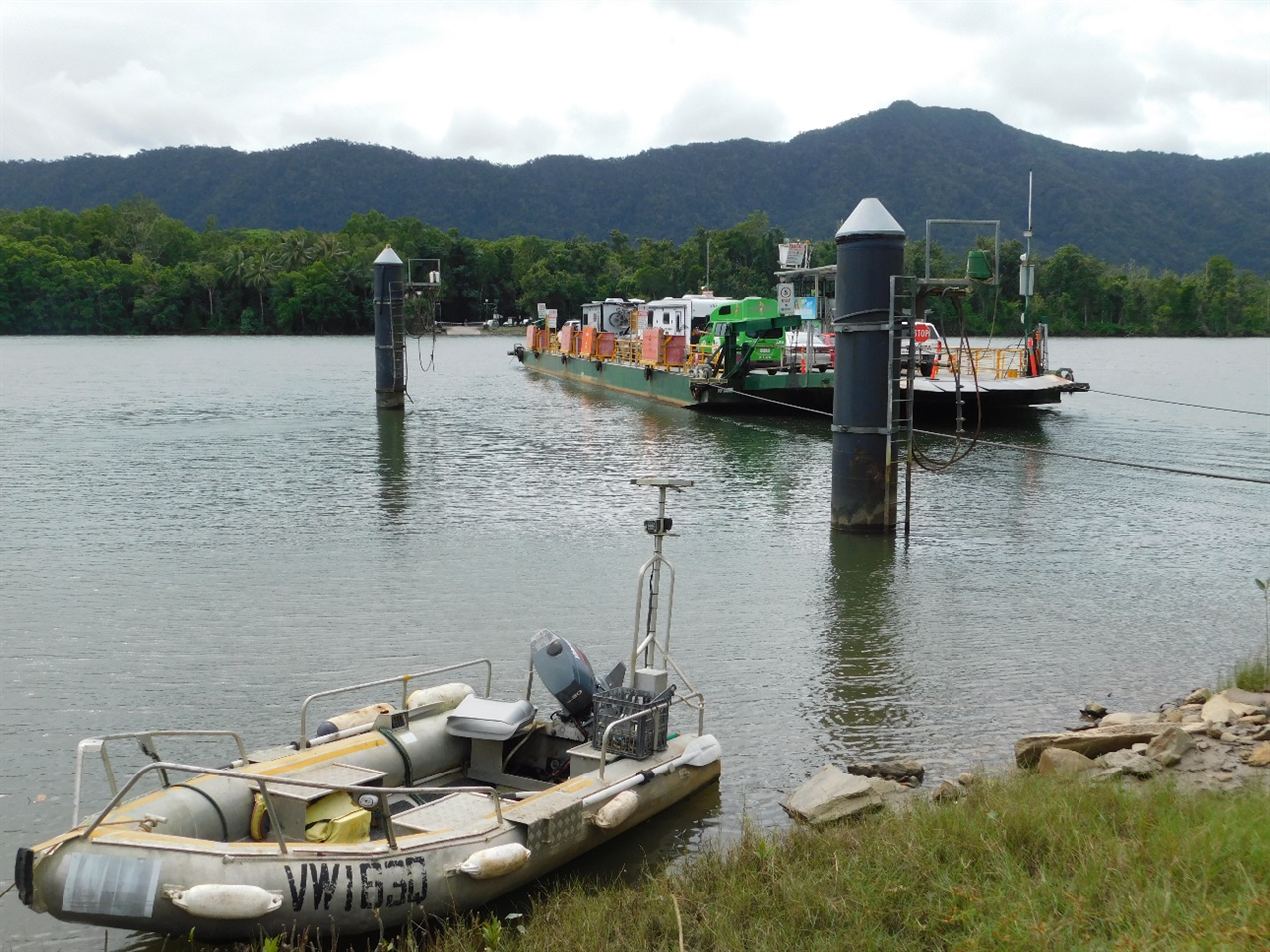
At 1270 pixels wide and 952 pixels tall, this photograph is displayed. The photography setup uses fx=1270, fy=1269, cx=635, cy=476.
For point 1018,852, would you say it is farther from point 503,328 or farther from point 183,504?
point 503,328

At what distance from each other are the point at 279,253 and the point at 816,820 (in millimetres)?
138415

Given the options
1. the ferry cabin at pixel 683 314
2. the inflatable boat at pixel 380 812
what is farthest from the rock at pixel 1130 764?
the ferry cabin at pixel 683 314

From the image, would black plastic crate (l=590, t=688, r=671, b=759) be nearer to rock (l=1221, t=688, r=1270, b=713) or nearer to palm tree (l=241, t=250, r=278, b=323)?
rock (l=1221, t=688, r=1270, b=713)

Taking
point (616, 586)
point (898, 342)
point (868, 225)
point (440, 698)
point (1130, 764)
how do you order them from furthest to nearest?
point (898, 342) → point (868, 225) → point (616, 586) → point (440, 698) → point (1130, 764)

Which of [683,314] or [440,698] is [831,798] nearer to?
[440,698]

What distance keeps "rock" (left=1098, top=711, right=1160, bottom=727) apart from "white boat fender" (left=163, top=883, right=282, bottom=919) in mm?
6349

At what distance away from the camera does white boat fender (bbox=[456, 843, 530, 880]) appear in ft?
21.8

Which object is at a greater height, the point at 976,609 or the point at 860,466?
the point at 860,466

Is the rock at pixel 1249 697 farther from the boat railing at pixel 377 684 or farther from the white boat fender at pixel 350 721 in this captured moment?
the white boat fender at pixel 350 721

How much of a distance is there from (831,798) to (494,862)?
2.42 m

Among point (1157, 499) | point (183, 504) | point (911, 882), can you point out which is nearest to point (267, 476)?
point (183, 504)

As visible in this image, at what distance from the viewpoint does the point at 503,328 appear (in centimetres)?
14388

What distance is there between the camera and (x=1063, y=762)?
8.16 meters

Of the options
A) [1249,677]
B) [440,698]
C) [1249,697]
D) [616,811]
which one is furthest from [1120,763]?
[440,698]
